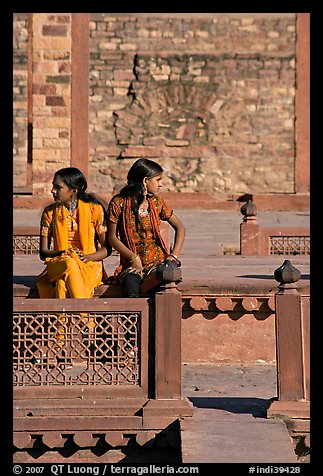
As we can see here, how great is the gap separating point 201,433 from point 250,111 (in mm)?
16176

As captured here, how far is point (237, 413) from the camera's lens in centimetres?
636

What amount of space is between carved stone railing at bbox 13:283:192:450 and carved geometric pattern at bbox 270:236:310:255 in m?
6.02

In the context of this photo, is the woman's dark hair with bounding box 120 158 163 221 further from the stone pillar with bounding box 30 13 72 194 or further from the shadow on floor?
the stone pillar with bounding box 30 13 72 194

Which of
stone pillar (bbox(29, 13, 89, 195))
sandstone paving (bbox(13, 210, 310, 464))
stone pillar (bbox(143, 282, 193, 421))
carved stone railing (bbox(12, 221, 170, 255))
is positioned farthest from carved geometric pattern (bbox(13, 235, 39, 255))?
stone pillar (bbox(29, 13, 89, 195))

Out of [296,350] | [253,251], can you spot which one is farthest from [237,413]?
[253,251]

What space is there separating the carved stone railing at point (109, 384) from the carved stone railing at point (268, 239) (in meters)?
5.86

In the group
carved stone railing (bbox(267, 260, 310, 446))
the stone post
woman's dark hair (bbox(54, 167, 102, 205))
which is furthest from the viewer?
the stone post

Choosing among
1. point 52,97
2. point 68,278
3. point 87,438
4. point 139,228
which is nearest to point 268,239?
point 139,228

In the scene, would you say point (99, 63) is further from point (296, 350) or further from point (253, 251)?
point (296, 350)

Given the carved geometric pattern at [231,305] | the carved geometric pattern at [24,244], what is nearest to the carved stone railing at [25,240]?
the carved geometric pattern at [24,244]

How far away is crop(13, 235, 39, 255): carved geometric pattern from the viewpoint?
40.2 ft

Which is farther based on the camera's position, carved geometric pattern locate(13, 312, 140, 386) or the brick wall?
the brick wall

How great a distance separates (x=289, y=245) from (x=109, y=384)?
6195mm

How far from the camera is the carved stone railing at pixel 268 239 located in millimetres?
12273
